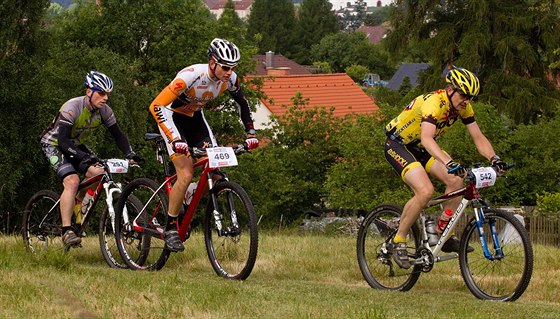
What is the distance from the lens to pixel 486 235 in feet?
30.0

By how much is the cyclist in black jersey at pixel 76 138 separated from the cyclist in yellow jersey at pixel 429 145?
273 centimetres

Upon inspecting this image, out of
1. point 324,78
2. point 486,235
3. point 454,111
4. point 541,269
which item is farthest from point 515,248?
point 324,78

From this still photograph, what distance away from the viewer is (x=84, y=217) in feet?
37.0

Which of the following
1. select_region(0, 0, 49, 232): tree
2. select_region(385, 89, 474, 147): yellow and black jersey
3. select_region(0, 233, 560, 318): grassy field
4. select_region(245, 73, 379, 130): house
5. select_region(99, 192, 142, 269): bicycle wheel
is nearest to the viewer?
select_region(0, 233, 560, 318): grassy field

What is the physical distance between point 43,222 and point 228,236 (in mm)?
2561

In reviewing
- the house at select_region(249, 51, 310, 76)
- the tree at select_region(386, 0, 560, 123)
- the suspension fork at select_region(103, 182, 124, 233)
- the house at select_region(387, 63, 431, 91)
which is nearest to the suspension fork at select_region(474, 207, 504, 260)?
the suspension fork at select_region(103, 182, 124, 233)

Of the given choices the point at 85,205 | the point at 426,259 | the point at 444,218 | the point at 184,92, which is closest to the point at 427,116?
the point at 444,218

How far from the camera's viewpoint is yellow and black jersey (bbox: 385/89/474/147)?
9.34 meters

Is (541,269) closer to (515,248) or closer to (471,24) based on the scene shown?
(515,248)

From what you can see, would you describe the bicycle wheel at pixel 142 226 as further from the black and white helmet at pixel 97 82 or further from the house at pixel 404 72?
the house at pixel 404 72

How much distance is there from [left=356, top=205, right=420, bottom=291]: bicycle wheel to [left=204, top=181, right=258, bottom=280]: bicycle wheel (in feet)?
3.52

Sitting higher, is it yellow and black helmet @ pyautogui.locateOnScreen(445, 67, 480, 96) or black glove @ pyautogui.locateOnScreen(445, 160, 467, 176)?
yellow and black helmet @ pyautogui.locateOnScreen(445, 67, 480, 96)

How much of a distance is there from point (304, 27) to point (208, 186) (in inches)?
5908

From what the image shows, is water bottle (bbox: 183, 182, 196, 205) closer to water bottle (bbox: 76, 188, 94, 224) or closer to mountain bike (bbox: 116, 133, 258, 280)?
mountain bike (bbox: 116, 133, 258, 280)
